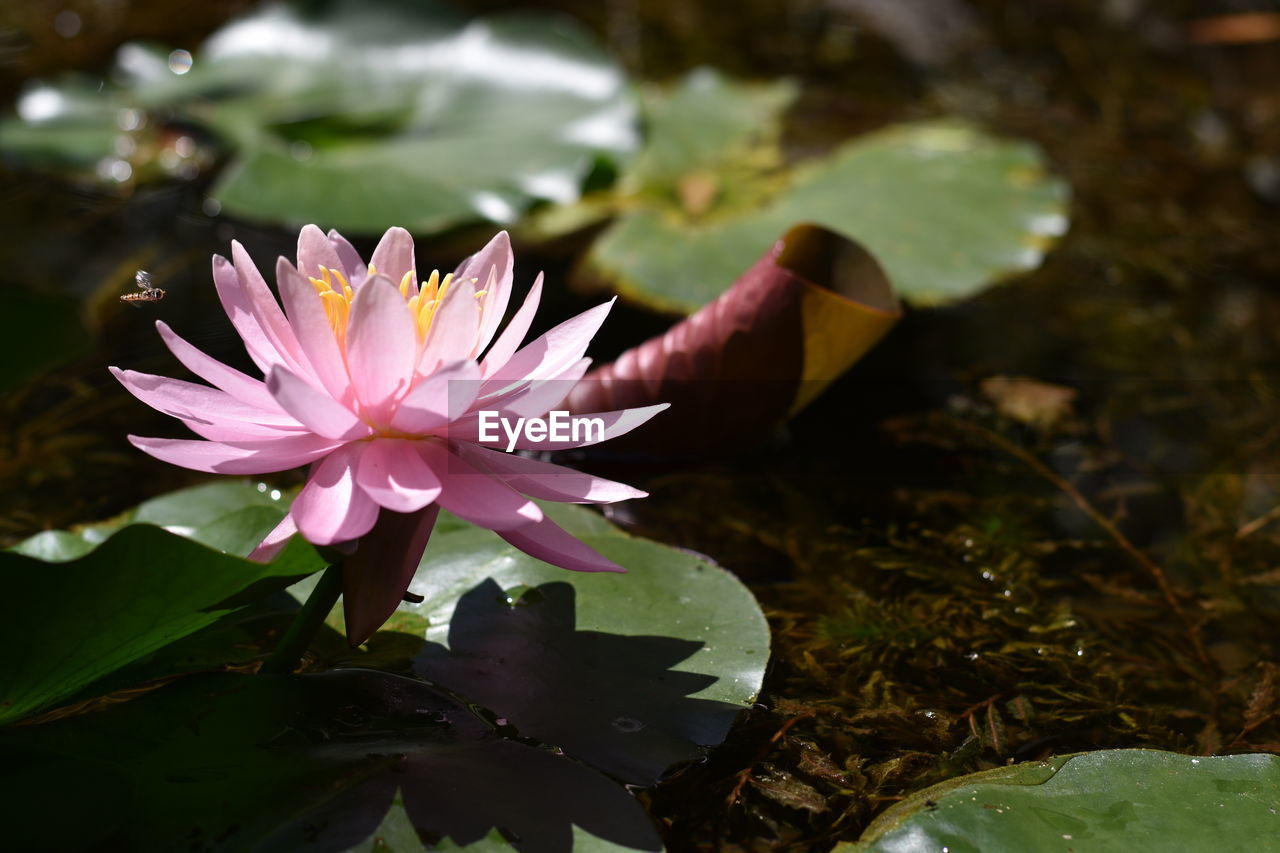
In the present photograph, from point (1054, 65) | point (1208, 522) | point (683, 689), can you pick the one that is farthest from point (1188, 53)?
point (683, 689)

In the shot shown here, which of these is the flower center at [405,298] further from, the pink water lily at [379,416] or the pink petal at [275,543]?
the pink petal at [275,543]

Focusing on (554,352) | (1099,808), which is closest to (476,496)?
(554,352)

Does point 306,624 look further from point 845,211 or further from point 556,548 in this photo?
point 845,211

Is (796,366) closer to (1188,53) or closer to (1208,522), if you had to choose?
(1208,522)

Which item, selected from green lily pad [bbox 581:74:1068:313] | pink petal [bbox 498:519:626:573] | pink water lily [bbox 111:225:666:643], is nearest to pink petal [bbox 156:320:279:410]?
pink water lily [bbox 111:225:666:643]

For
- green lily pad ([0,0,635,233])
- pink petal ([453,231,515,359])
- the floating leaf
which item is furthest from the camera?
green lily pad ([0,0,635,233])

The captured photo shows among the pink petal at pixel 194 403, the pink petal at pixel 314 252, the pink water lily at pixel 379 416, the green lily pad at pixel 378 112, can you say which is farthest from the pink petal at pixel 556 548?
the green lily pad at pixel 378 112

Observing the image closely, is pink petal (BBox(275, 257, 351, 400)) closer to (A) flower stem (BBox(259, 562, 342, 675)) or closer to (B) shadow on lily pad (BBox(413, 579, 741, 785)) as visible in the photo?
(A) flower stem (BBox(259, 562, 342, 675))
